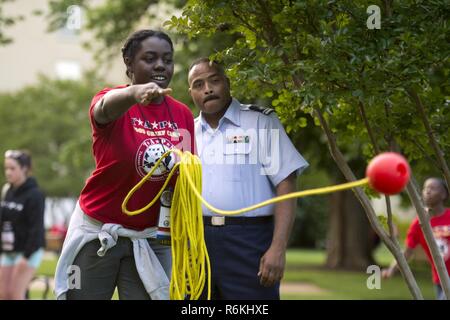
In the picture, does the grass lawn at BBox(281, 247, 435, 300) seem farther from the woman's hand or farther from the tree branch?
the woman's hand

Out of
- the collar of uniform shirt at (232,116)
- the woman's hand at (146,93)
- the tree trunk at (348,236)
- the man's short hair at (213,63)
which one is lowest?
the tree trunk at (348,236)

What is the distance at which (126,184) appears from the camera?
12.8 ft

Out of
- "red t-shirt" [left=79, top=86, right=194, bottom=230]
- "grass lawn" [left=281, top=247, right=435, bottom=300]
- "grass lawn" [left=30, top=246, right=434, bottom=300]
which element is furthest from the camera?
"grass lawn" [left=281, top=247, right=435, bottom=300]

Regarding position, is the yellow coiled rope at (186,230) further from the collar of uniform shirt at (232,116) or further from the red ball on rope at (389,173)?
the red ball on rope at (389,173)

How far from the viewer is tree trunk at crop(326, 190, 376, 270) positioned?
876 inches

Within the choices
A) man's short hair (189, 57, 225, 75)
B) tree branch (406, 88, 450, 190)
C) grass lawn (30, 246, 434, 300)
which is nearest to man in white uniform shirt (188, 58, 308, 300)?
man's short hair (189, 57, 225, 75)

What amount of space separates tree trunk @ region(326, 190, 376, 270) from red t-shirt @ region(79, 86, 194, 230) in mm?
18291

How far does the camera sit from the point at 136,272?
395cm

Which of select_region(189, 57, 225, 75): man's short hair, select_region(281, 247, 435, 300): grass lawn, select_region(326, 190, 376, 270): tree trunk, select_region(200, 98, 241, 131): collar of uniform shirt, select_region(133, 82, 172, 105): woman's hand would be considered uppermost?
select_region(189, 57, 225, 75): man's short hair

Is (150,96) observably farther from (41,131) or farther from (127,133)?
(41,131)

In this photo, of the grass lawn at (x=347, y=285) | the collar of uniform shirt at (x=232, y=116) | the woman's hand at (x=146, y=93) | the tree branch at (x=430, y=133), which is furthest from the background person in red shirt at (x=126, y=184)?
the grass lawn at (x=347, y=285)

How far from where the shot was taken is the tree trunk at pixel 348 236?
22250 millimetres

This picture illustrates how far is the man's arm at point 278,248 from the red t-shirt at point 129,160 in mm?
641

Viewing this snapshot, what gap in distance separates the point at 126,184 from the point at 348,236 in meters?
19.0
